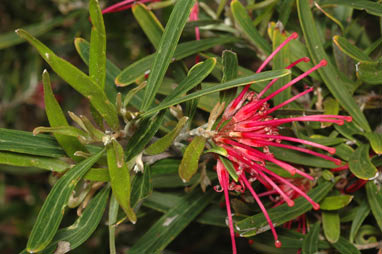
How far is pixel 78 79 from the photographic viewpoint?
746mm

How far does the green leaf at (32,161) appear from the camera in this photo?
2.64ft

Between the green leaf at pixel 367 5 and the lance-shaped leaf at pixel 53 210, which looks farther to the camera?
the green leaf at pixel 367 5

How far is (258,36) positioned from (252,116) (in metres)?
0.24

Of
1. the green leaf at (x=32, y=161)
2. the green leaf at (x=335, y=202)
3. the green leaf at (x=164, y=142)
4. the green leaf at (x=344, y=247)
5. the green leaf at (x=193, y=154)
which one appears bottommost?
the green leaf at (x=344, y=247)

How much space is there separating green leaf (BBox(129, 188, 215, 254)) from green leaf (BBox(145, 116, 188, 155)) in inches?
10.4

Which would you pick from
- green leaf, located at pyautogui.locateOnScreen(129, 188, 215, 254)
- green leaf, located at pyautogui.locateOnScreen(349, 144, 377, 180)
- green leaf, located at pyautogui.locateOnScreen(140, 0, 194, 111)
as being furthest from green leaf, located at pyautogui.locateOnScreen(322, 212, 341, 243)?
green leaf, located at pyautogui.locateOnScreen(140, 0, 194, 111)

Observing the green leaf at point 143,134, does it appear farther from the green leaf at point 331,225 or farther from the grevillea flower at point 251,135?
the green leaf at point 331,225

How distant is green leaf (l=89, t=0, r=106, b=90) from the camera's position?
2.53 feet

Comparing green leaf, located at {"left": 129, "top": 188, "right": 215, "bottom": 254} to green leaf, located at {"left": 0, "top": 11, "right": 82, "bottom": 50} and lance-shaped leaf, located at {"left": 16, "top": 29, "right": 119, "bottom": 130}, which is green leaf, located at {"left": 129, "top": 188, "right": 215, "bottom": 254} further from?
green leaf, located at {"left": 0, "top": 11, "right": 82, "bottom": 50}

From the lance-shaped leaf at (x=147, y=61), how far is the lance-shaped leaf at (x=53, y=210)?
208 millimetres

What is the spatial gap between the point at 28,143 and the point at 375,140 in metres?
0.68

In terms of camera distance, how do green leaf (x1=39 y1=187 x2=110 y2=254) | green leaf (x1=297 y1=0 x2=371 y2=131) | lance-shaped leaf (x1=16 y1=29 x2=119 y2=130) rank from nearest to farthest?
lance-shaped leaf (x1=16 y1=29 x2=119 y2=130) → green leaf (x1=39 y1=187 x2=110 y2=254) → green leaf (x1=297 y1=0 x2=371 y2=131)

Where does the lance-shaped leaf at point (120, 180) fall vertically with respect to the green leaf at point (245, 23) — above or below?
below

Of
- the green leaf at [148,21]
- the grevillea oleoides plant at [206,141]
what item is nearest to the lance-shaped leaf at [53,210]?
the grevillea oleoides plant at [206,141]
